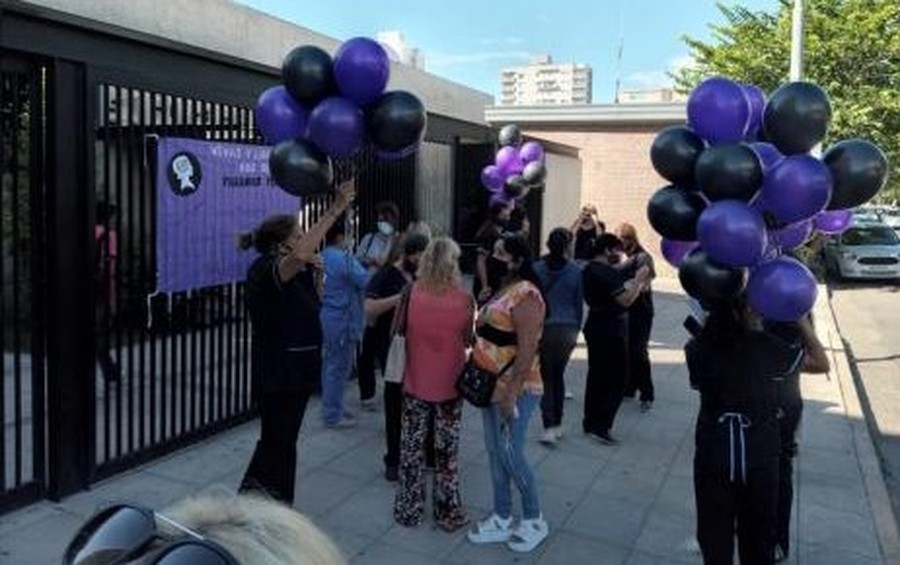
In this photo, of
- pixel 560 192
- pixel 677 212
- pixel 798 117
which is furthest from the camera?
pixel 560 192

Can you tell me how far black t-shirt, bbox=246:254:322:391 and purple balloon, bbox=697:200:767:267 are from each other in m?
2.17

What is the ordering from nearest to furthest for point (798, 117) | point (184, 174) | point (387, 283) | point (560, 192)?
point (798, 117), point (184, 174), point (387, 283), point (560, 192)

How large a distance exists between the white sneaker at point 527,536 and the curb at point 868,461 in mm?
2101

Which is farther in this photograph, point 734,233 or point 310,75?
point 310,75

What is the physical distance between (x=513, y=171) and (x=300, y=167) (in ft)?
22.0

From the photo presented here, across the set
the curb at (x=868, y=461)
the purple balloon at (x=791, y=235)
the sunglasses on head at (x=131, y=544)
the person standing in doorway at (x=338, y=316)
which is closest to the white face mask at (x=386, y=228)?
the person standing in doorway at (x=338, y=316)

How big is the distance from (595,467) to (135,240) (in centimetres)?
375

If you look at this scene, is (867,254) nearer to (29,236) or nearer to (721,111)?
(721,111)

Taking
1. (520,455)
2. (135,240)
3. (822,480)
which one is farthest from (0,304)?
(822,480)

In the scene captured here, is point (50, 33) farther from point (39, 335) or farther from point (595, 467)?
point (595, 467)

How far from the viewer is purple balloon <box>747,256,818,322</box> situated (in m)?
4.00

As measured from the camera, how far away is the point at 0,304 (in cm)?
523

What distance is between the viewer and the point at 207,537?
127 cm

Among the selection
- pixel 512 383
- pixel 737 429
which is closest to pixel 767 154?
pixel 737 429
